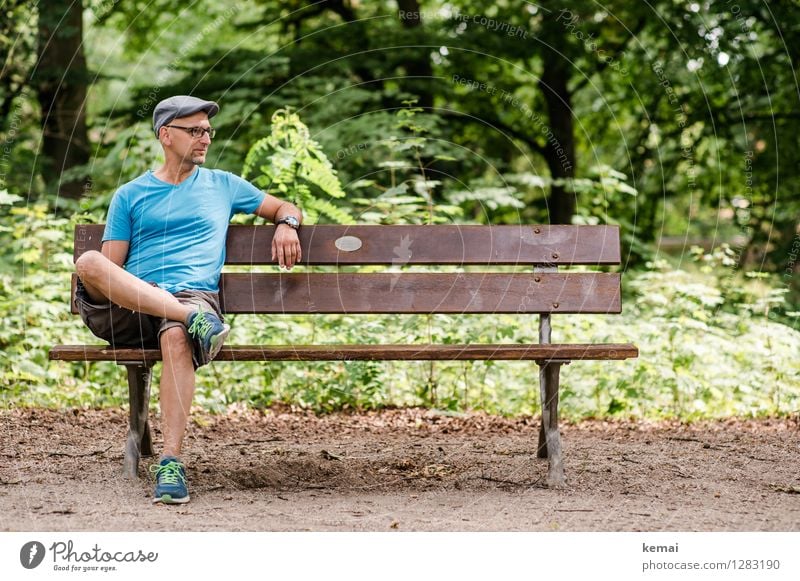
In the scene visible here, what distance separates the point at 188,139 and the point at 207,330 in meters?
0.92

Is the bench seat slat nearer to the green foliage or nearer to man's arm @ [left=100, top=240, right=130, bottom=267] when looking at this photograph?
man's arm @ [left=100, top=240, right=130, bottom=267]

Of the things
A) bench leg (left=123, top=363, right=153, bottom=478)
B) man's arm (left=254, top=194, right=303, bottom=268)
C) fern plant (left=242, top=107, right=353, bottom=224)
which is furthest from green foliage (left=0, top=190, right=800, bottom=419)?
man's arm (left=254, top=194, right=303, bottom=268)

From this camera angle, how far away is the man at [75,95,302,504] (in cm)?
374

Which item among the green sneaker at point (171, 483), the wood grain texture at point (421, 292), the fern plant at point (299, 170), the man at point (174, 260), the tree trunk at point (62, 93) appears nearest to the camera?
the green sneaker at point (171, 483)

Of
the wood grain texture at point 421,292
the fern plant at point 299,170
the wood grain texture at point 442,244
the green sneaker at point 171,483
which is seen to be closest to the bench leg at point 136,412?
the green sneaker at point 171,483

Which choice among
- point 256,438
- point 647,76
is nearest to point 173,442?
point 256,438

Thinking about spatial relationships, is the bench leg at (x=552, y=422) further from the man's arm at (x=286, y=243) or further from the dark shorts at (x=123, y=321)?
the dark shorts at (x=123, y=321)

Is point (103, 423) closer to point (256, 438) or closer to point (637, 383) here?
point (256, 438)

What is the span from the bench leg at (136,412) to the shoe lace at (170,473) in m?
0.43

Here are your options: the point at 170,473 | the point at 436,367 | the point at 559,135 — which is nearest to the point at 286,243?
the point at 170,473

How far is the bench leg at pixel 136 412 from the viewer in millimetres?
4074

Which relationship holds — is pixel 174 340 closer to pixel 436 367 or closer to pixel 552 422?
pixel 552 422

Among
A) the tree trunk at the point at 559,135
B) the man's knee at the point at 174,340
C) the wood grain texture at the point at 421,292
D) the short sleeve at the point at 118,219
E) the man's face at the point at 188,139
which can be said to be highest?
the tree trunk at the point at 559,135
